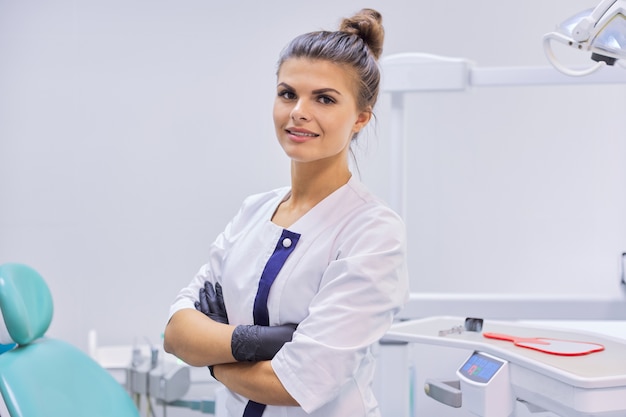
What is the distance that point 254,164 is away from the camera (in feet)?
9.13

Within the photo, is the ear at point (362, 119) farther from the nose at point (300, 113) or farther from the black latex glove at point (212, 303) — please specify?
the black latex glove at point (212, 303)

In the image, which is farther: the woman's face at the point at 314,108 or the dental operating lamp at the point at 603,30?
the dental operating lamp at the point at 603,30

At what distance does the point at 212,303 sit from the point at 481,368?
54 centimetres

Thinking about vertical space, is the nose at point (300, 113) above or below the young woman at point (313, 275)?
above

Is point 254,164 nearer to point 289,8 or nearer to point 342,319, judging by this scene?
point 289,8

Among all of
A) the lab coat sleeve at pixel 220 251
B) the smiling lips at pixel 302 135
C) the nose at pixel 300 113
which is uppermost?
the nose at pixel 300 113

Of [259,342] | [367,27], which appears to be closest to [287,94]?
[367,27]

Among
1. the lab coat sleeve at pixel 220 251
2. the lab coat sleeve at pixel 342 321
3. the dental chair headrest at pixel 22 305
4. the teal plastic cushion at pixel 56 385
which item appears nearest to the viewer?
the lab coat sleeve at pixel 342 321

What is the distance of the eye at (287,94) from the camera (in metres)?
1.37

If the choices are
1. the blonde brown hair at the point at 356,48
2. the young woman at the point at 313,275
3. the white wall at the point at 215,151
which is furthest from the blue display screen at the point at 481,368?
the white wall at the point at 215,151

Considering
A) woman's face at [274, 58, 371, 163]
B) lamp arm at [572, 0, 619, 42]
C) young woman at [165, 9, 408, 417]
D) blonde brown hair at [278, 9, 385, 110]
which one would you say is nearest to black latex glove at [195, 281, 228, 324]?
young woman at [165, 9, 408, 417]

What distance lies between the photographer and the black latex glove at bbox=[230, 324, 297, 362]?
1.29 m

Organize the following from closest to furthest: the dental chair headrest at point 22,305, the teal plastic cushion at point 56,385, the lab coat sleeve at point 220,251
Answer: the lab coat sleeve at point 220,251, the teal plastic cushion at point 56,385, the dental chair headrest at point 22,305

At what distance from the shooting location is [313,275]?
1.31m
